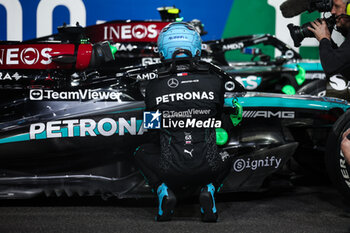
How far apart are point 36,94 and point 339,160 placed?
2120 millimetres

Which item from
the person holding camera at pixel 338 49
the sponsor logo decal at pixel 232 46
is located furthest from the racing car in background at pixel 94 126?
the sponsor logo decal at pixel 232 46

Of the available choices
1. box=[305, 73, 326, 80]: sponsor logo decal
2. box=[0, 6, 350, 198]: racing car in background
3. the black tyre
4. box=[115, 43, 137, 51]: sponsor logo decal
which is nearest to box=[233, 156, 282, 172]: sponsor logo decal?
box=[0, 6, 350, 198]: racing car in background

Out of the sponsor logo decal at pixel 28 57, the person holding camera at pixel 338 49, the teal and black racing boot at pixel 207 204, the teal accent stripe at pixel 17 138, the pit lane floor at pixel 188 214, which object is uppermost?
the person holding camera at pixel 338 49

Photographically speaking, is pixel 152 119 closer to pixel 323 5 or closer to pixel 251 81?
pixel 323 5

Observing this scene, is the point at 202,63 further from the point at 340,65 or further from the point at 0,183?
the point at 0,183

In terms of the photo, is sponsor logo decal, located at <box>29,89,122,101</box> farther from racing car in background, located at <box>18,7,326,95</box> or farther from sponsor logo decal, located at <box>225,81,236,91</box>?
racing car in background, located at <box>18,7,326,95</box>

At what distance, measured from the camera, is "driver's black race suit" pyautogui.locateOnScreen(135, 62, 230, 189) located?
2.97m

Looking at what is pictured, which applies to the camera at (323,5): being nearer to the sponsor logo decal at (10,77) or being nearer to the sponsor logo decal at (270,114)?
the sponsor logo decal at (270,114)

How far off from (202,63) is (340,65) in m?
0.93

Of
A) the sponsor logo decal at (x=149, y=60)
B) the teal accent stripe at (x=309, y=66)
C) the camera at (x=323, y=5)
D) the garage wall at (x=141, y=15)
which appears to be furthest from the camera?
the garage wall at (x=141, y=15)

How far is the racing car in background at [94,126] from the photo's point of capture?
3.18 m

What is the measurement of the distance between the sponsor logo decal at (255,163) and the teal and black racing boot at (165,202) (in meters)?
0.61

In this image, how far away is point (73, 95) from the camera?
3.28 m

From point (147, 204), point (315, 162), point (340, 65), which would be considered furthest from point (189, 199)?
point (340, 65)
